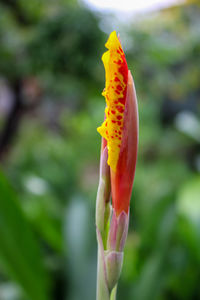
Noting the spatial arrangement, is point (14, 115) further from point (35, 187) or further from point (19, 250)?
point (19, 250)

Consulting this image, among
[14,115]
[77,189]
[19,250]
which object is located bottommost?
[19,250]

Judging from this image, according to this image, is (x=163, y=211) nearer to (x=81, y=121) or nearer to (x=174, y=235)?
(x=174, y=235)

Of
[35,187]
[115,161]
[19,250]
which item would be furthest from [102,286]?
[35,187]

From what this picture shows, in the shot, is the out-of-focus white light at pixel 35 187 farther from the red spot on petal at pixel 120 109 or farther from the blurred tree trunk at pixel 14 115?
the red spot on petal at pixel 120 109

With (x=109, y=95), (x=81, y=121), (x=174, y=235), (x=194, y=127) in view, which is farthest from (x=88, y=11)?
(x=81, y=121)

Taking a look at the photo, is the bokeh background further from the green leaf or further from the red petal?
the red petal

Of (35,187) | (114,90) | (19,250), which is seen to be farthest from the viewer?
(35,187)

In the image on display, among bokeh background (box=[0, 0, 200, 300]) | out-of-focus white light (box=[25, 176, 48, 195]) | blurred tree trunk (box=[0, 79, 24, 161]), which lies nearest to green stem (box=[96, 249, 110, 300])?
bokeh background (box=[0, 0, 200, 300])
